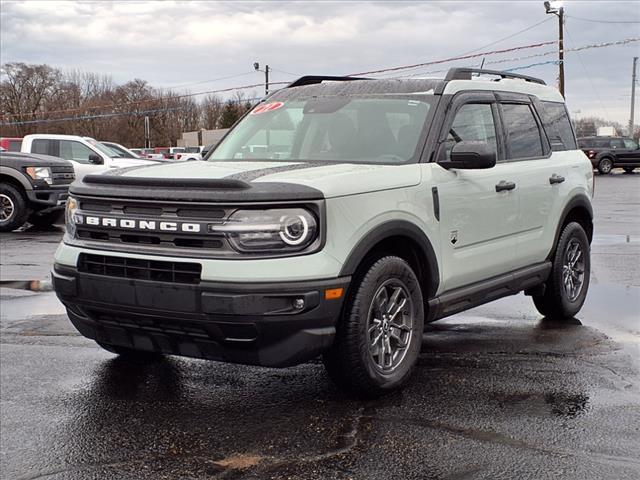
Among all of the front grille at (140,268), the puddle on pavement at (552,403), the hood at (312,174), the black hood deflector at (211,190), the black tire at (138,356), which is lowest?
the puddle on pavement at (552,403)

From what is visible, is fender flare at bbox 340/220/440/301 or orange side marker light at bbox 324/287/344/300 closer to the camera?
orange side marker light at bbox 324/287/344/300

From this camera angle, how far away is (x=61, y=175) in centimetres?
1430

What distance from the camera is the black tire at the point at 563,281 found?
6.23 meters

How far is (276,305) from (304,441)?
691 mm

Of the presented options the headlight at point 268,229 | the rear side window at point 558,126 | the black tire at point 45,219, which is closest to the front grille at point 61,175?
the black tire at point 45,219

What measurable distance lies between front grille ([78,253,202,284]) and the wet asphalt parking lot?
2.62 ft

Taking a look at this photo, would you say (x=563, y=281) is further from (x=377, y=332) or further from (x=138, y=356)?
(x=138, y=356)

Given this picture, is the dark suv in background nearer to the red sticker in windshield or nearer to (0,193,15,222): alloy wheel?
(0,193,15,222): alloy wheel

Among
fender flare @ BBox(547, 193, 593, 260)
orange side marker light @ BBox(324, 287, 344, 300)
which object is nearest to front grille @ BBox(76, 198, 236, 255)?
orange side marker light @ BBox(324, 287, 344, 300)

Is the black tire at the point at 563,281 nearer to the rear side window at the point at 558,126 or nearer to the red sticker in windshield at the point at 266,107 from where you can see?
the rear side window at the point at 558,126

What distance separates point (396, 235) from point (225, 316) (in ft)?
3.82

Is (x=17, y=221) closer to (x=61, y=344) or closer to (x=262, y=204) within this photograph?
(x=61, y=344)

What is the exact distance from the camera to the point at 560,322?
6430 millimetres

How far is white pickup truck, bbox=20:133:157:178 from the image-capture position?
696 inches
